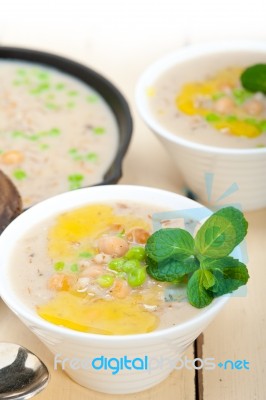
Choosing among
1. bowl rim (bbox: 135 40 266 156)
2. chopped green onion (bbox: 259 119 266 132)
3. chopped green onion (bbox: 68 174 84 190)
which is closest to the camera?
bowl rim (bbox: 135 40 266 156)

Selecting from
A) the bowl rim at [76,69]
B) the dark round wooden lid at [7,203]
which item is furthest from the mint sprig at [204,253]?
the bowl rim at [76,69]

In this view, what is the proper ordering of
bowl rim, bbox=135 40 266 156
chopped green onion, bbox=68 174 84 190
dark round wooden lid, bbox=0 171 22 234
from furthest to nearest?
chopped green onion, bbox=68 174 84 190
bowl rim, bbox=135 40 266 156
dark round wooden lid, bbox=0 171 22 234

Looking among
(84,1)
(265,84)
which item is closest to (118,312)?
(265,84)

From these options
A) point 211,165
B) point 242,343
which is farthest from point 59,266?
point 211,165

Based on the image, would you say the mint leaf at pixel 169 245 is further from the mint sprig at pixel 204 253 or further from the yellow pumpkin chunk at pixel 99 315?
the yellow pumpkin chunk at pixel 99 315

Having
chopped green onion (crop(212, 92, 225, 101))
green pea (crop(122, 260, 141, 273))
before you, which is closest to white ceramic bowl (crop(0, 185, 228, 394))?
green pea (crop(122, 260, 141, 273))

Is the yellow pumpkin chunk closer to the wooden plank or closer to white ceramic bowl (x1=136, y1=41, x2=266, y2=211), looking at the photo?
the wooden plank

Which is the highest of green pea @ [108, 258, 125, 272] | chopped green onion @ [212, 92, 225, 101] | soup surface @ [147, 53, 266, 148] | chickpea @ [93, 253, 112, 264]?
green pea @ [108, 258, 125, 272]
